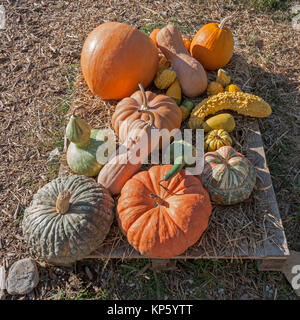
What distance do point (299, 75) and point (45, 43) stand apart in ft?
13.0

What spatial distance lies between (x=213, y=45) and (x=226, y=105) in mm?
918

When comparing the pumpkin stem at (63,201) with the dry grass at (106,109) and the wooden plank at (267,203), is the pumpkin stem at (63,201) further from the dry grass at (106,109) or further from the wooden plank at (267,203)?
the wooden plank at (267,203)

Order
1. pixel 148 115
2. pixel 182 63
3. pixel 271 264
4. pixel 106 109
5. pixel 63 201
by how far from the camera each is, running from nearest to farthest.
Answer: pixel 63 201 → pixel 271 264 → pixel 148 115 → pixel 182 63 → pixel 106 109

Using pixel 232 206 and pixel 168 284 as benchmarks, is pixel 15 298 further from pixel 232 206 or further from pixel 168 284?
pixel 232 206

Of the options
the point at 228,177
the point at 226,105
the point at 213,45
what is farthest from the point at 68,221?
the point at 213,45

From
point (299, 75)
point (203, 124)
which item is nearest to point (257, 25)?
point (299, 75)

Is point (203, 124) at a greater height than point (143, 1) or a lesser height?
lesser

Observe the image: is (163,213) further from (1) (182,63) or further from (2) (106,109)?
(1) (182,63)

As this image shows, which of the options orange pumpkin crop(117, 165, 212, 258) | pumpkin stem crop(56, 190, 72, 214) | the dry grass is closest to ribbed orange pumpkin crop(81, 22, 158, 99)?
the dry grass

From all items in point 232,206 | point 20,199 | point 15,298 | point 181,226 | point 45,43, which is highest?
point 45,43

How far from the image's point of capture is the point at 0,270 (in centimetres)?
329

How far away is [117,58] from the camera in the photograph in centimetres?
361

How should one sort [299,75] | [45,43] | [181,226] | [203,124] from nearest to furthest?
[181,226] → [203,124] → [299,75] → [45,43]

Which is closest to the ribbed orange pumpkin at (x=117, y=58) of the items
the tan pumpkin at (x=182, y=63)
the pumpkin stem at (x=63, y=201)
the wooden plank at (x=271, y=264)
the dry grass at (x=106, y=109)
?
the tan pumpkin at (x=182, y=63)
